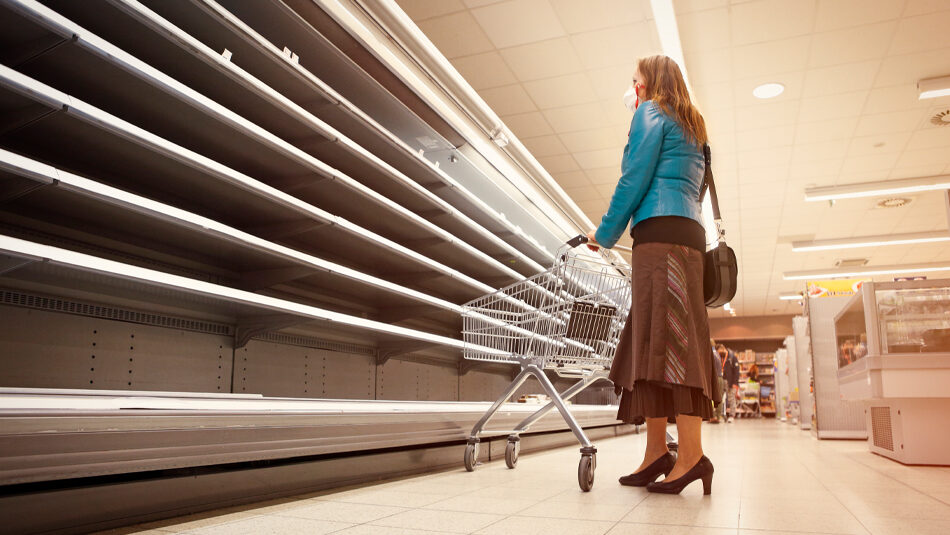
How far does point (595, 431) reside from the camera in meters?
5.62

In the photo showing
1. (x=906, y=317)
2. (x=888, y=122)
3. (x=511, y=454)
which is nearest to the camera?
(x=511, y=454)

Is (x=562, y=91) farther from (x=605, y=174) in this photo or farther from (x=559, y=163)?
(x=605, y=174)

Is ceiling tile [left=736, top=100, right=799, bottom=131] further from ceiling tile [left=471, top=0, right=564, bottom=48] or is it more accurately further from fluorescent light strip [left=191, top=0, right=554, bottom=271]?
fluorescent light strip [left=191, top=0, right=554, bottom=271]

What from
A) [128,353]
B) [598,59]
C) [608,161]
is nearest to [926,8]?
[598,59]

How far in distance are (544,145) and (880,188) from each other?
4.41 meters

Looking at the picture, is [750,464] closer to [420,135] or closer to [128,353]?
[420,135]

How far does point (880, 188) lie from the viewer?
8000 mm

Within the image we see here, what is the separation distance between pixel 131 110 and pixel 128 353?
0.85 meters

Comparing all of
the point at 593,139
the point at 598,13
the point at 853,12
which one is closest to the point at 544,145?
the point at 593,139

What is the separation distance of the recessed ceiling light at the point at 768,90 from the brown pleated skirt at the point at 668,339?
4.24 metres

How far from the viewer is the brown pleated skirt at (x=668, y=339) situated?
2.09 metres

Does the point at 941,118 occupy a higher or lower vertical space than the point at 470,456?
higher

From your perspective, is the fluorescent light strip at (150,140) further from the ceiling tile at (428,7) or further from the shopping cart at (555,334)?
the ceiling tile at (428,7)

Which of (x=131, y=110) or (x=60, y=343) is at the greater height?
(x=131, y=110)
